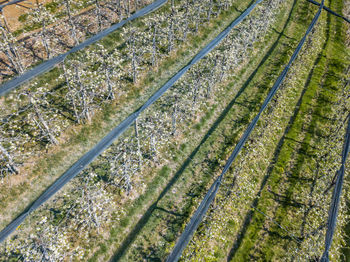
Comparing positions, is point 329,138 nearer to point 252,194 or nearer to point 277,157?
point 277,157

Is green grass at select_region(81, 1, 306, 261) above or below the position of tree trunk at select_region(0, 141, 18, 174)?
below

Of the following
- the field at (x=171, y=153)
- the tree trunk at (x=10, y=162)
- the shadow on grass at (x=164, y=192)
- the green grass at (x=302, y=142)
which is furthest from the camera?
the green grass at (x=302, y=142)

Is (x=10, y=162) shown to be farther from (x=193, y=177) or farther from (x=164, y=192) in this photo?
(x=193, y=177)

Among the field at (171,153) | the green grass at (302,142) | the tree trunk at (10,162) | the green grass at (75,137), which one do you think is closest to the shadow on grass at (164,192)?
the field at (171,153)

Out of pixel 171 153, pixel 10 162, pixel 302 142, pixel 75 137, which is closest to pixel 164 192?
pixel 171 153

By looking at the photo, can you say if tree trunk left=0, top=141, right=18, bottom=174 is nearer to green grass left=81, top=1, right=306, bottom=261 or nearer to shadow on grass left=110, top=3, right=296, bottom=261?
green grass left=81, top=1, right=306, bottom=261

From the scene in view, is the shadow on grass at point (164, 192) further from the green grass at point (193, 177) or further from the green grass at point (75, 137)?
the green grass at point (75, 137)

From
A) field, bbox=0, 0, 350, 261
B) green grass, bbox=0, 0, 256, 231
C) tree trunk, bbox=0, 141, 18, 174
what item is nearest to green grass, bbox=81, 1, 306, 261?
field, bbox=0, 0, 350, 261

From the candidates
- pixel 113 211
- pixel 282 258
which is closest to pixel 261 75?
pixel 282 258
